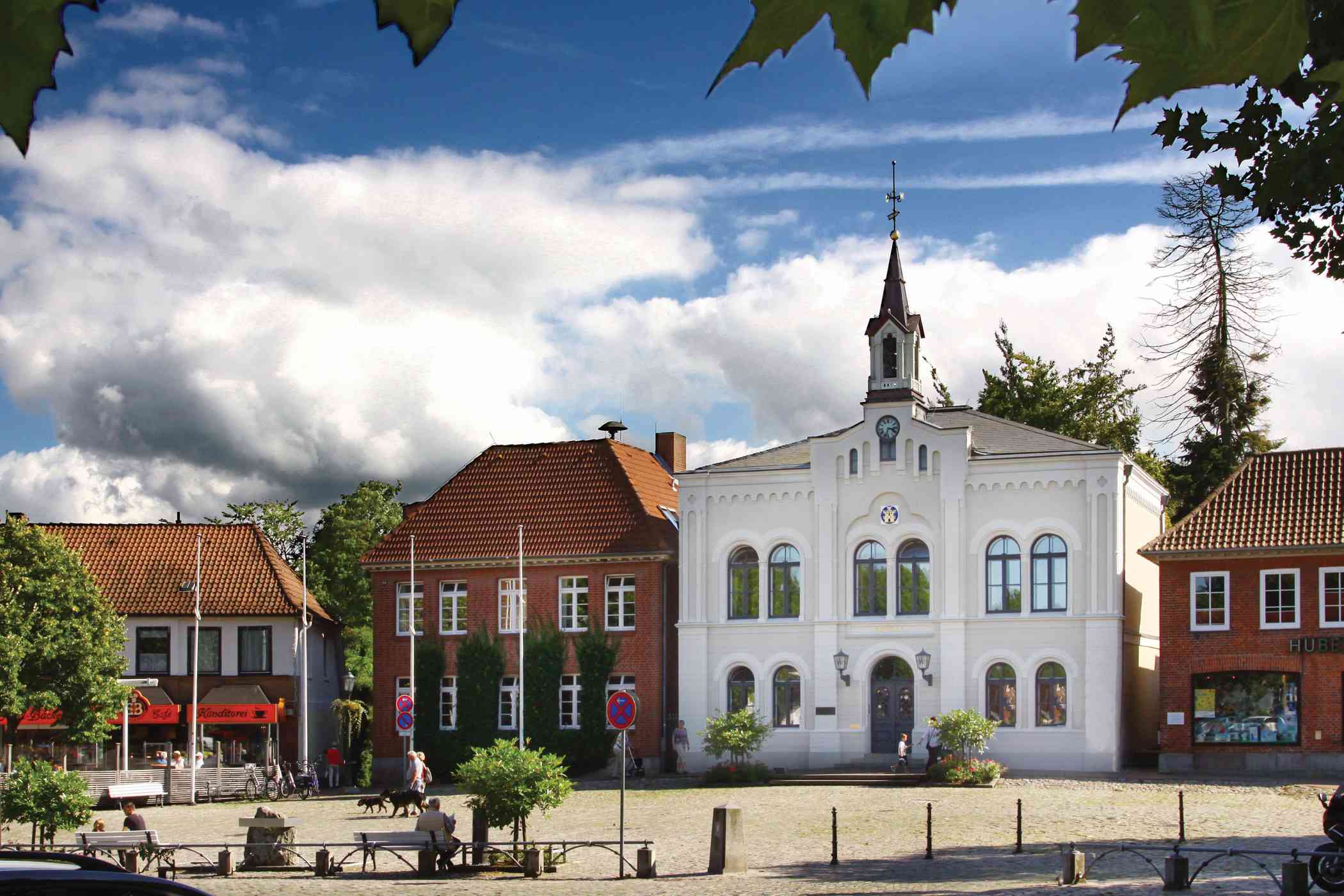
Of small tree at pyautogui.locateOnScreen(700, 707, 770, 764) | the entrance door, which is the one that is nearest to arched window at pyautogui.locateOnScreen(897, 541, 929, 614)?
the entrance door

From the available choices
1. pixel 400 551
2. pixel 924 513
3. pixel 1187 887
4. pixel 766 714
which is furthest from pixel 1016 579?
pixel 1187 887

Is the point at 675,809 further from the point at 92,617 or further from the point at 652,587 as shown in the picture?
the point at 92,617

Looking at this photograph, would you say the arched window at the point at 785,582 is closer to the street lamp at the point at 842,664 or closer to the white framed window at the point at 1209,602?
the street lamp at the point at 842,664

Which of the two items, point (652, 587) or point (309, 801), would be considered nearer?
point (309, 801)

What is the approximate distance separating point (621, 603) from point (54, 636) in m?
15.8

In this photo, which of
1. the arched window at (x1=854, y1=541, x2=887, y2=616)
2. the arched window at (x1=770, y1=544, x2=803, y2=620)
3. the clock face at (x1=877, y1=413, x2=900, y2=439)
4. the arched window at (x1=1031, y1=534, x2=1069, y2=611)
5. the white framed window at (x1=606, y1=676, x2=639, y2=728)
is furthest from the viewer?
the white framed window at (x1=606, y1=676, x2=639, y2=728)

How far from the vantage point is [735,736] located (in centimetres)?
4406

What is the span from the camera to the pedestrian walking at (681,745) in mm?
46375

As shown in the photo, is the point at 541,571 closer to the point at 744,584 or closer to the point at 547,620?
the point at 547,620

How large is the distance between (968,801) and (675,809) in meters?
6.36

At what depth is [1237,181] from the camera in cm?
1396

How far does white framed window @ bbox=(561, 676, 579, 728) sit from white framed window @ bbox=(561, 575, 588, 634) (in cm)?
155

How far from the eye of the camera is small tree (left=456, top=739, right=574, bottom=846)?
26281mm

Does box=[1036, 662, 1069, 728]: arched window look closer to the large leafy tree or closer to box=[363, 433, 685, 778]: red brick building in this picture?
box=[363, 433, 685, 778]: red brick building
